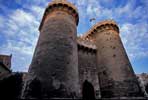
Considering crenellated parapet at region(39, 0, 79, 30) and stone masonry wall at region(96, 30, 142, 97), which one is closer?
stone masonry wall at region(96, 30, 142, 97)

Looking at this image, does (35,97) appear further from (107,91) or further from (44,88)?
(107,91)

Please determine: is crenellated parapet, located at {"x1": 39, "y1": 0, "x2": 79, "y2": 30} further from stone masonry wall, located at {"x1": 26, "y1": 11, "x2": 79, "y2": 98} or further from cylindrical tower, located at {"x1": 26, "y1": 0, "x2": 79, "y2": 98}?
stone masonry wall, located at {"x1": 26, "y1": 11, "x2": 79, "y2": 98}

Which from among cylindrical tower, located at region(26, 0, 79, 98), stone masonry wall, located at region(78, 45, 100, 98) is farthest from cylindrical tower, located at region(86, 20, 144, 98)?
cylindrical tower, located at region(26, 0, 79, 98)

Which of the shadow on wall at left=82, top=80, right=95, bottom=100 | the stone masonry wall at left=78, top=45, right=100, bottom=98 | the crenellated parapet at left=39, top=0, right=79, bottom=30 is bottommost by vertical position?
the shadow on wall at left=82, top=80, right=95, bottom=100

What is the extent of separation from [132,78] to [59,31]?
8539 mm

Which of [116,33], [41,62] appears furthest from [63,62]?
[116,33]

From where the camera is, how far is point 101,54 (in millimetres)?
14133

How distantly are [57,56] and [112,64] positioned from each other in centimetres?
626

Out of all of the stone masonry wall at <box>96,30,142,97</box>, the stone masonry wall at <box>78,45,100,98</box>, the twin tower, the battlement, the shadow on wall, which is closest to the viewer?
the twin tower

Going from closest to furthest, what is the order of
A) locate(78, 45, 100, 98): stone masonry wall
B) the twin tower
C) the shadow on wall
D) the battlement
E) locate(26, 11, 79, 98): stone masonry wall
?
locate(26, 11, 79, 98): stone masonry wall < the twin tower < the shadow on wall < locate(78, 45, 100, 98): stone masonry wall < the battlement

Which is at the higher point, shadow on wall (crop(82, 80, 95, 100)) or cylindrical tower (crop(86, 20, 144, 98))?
cylindrical tower (crop(86, 20, 144, 98))

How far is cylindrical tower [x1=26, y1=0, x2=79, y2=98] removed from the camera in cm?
847

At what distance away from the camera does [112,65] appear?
1268cm

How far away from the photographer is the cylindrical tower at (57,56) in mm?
8469
